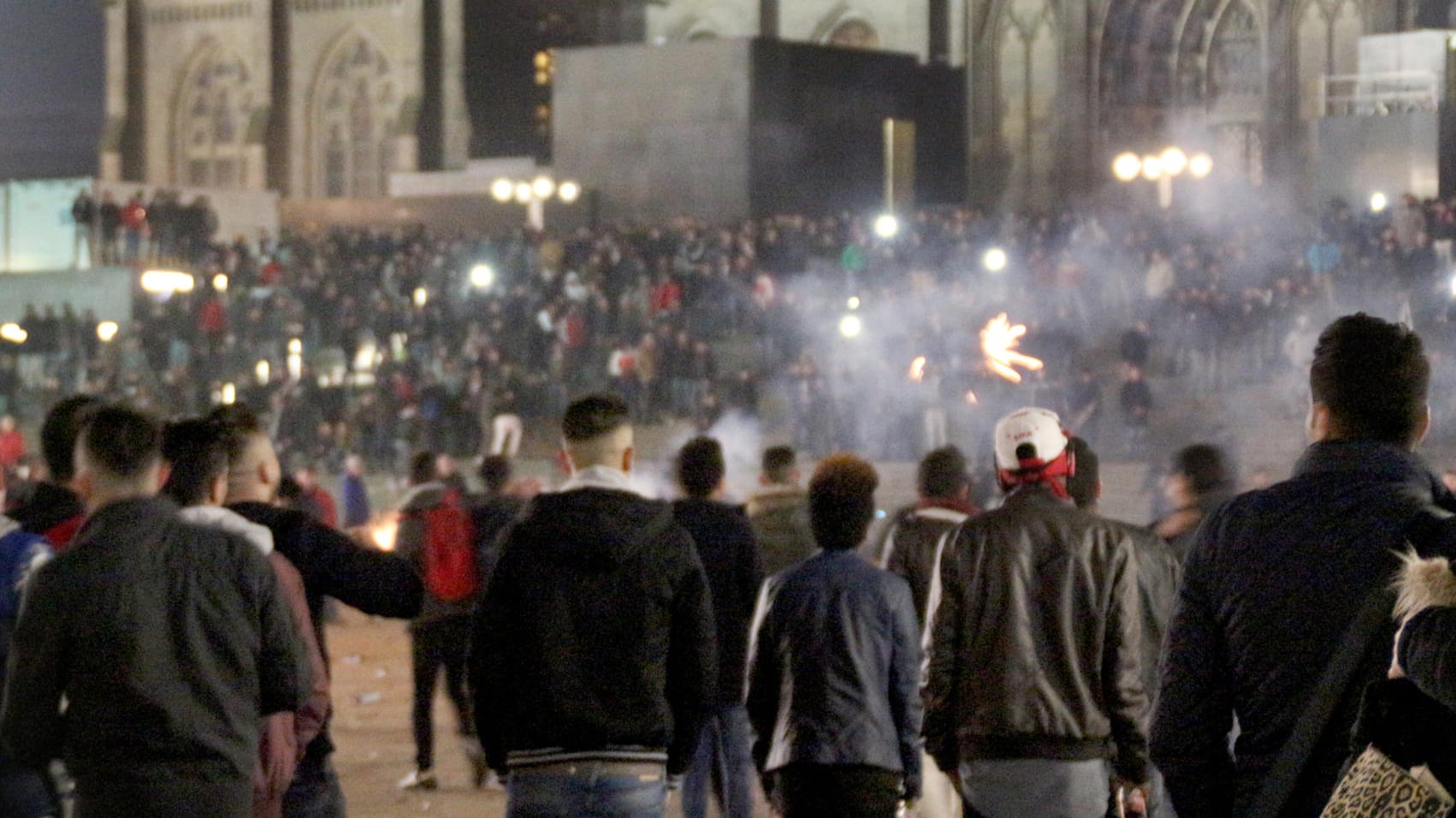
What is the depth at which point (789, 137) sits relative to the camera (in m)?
34.3

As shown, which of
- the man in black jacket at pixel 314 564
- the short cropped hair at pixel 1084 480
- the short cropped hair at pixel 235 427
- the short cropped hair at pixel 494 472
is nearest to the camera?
the man in black jacket at pixel 314 564

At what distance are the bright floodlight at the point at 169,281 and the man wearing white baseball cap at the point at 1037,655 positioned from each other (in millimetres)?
22012

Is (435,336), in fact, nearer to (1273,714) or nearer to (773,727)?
(773,727)

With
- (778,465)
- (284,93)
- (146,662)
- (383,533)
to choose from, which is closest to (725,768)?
(778,465)

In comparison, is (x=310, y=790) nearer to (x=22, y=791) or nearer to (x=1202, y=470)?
(x=22, y=791)

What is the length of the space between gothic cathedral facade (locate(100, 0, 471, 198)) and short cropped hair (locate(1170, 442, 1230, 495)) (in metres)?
38.8

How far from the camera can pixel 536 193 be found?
112 feet

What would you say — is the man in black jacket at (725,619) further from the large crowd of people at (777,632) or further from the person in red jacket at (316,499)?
the person in red jacket at (316,499)

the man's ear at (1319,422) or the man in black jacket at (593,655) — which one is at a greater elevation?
the man's ear at (1319,422)

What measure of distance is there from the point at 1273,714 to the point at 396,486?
70.6 ft

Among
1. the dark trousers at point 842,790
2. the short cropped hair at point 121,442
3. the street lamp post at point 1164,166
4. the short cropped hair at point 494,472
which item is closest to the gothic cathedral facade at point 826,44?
the street lamp post at point 1164,166

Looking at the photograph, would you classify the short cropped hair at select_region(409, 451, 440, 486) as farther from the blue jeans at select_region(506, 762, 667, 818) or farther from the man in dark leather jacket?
the blue jeans at select_region(506, 762, 667, 818)

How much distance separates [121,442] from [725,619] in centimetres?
299

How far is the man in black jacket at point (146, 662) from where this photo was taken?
12.9 ft
